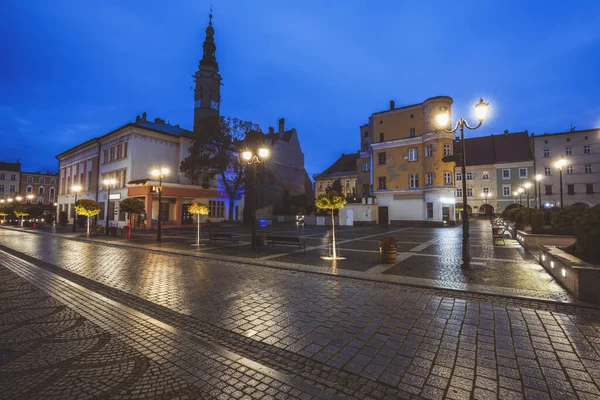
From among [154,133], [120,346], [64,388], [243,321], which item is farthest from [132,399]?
[154,133]

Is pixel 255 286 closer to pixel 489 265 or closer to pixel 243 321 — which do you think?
pixel 243 321

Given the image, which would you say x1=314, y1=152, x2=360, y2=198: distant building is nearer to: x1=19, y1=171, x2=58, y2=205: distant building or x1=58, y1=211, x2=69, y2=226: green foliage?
x1=58, y1=211, x2=69, y2=226: green foliage

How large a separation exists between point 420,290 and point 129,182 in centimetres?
3142

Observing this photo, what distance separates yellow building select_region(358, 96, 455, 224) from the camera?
33.3 meters

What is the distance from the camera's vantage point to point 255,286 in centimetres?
763

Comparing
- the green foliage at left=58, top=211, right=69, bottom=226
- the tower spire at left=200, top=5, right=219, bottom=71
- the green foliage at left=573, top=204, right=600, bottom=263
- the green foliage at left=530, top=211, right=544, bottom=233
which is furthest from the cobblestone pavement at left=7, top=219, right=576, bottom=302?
the tower spire at left=200, top=5, right=219, bottom=71

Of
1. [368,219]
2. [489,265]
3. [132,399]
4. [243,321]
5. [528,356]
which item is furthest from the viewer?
[368,219]

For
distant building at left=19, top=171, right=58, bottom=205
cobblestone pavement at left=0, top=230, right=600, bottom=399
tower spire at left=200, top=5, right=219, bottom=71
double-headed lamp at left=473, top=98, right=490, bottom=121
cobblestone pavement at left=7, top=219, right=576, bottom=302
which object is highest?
tower spire at left=200, top=5, right=219, bottom=71

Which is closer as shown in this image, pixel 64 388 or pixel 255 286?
pixel 64 388

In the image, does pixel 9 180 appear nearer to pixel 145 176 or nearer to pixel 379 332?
pixel 145 176

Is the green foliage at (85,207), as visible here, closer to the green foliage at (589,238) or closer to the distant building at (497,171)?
Result: the green foliage at (589,238)

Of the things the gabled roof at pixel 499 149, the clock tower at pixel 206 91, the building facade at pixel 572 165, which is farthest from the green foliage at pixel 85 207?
the building facade at pixel 572 165

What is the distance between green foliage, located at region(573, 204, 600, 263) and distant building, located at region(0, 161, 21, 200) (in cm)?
9999

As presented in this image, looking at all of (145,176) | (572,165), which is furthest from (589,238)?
(572,165)
